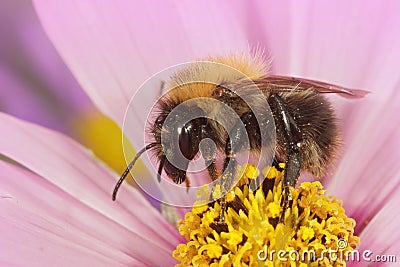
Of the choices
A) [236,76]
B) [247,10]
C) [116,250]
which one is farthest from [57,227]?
[247,10]

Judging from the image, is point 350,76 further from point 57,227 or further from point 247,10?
point 57,227

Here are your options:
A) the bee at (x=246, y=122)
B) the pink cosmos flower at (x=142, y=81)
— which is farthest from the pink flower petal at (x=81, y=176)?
Answer: the bee at (x=246, y=122)

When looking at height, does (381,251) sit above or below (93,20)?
below

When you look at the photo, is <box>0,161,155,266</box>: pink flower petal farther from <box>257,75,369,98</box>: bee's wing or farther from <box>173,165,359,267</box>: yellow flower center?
<box>257,75,369,98</box>: bee's wing

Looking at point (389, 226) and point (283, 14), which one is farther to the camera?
point (283, 14)

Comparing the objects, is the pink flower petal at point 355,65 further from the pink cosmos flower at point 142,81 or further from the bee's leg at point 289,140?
the bee's leg at point 289,140

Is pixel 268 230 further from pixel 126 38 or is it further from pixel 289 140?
pixel 126 38
